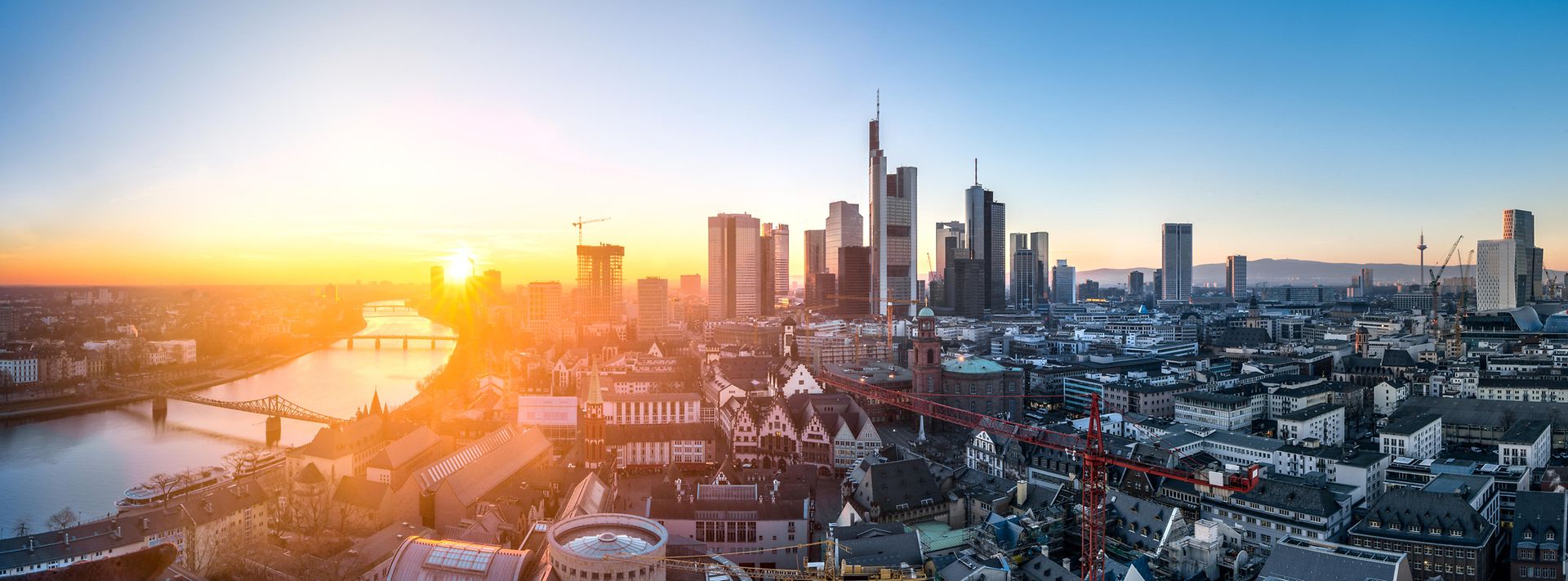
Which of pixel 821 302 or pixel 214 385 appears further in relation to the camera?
pixel 821 302

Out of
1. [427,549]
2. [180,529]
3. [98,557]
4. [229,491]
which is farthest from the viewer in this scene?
[229,491]

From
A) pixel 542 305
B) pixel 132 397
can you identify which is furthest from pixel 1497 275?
pixel 132 397

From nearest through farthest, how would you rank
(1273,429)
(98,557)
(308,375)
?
(98,557), (1273,429), (308,375)

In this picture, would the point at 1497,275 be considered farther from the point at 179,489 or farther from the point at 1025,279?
the point at 179,489

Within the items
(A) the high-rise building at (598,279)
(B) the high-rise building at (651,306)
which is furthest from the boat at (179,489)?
(A) the high-rise building at (598,279)

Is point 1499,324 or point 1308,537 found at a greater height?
point 1499,324

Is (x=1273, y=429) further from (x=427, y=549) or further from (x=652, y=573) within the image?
Answer: (x=427, y=549)

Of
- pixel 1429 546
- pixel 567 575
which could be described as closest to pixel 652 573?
pixel 567 575

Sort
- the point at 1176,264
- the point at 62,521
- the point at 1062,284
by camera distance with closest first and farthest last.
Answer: the point at 62,521, the point at 1176,264, the point at 1062,284
